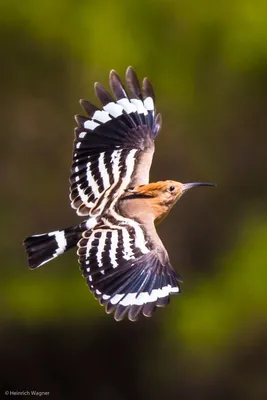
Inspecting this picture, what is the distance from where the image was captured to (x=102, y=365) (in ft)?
34.3

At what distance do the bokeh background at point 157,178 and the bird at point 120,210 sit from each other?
145 inches

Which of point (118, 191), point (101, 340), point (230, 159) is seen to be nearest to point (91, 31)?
point (230, 159)

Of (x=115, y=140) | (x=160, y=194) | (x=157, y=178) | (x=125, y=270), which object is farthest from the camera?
(x=157, y=178)

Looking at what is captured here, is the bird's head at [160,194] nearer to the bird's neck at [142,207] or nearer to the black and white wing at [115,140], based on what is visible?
the bird's neck at [142,207]

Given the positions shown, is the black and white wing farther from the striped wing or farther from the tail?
the striped wing

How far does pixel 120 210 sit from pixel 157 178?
4162mm

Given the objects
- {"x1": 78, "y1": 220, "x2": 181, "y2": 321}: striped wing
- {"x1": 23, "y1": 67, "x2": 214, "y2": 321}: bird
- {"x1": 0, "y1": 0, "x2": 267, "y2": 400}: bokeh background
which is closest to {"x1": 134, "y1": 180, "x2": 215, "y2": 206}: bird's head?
{"x1": 23, "y1": 67, "x2": 214, "y2": 321}: bird

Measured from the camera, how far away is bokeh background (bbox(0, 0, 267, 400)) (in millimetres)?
10547

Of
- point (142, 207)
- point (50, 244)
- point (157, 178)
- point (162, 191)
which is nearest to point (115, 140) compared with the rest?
point (162, 191)

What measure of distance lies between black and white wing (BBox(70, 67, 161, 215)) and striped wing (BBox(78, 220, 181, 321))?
1.41 ft

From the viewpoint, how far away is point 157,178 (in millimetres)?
9828

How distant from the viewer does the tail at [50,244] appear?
5.66m

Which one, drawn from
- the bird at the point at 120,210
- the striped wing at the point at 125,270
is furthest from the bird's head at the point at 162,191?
the striped wing at the point at 125,270

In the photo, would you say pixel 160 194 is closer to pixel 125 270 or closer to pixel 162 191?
pixel 162 191
